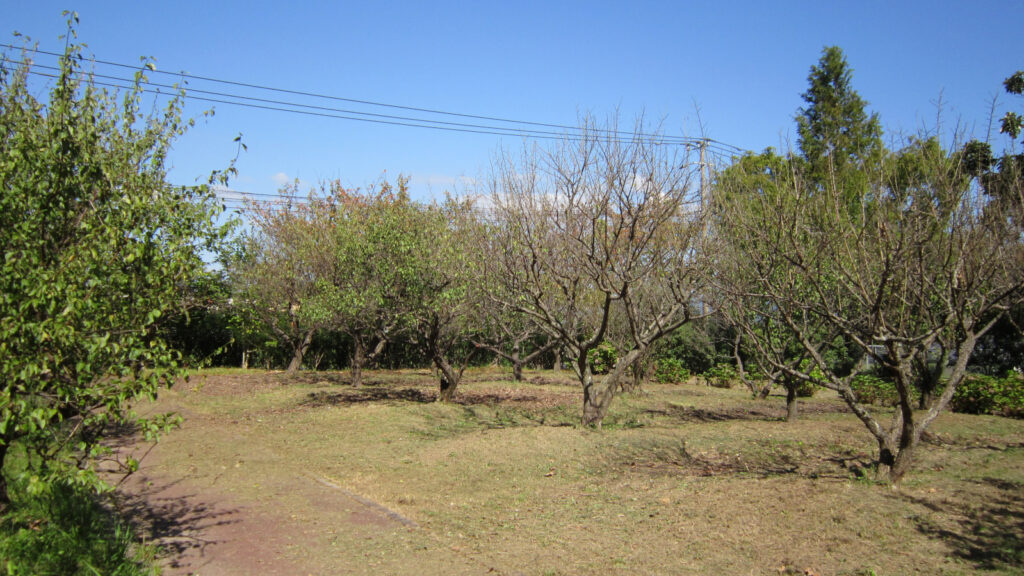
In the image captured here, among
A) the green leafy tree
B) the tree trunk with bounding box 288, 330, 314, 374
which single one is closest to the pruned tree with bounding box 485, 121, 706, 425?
the green leafy tree

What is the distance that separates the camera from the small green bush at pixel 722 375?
19.0 metres

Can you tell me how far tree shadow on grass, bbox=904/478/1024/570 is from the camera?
4.66 metres

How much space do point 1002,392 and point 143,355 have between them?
48.8 ft

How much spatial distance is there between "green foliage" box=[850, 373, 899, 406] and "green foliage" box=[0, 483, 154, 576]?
14032 mm

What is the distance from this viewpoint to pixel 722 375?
62.7 feet

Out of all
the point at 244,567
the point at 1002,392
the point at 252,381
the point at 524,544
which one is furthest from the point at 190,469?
the point at 1002,392

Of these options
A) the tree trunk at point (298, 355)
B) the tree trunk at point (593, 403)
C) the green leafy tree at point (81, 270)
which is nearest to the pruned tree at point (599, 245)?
the tree trunk at point (593, 403)

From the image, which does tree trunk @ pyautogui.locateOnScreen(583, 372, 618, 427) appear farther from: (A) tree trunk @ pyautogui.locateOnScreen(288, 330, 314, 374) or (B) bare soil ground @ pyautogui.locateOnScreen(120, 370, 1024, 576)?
(A) tree trunk @ pyautogui.locateOnScreen(288, 330, 314, 374)

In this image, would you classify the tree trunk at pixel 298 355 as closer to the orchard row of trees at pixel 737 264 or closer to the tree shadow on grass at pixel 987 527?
the orchard row of trees at pixel 737 264

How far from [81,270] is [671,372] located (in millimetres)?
17649

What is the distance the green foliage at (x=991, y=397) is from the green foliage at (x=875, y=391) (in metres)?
1.12

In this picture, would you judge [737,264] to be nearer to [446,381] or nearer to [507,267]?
[507,267]

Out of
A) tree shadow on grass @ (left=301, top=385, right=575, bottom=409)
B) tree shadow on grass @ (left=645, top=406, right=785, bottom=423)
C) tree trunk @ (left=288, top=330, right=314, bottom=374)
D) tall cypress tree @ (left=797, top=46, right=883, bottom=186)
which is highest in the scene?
tall cypress tree @ (left=797, top=46, right=883, bottom=186)

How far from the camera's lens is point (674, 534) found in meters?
5.53
